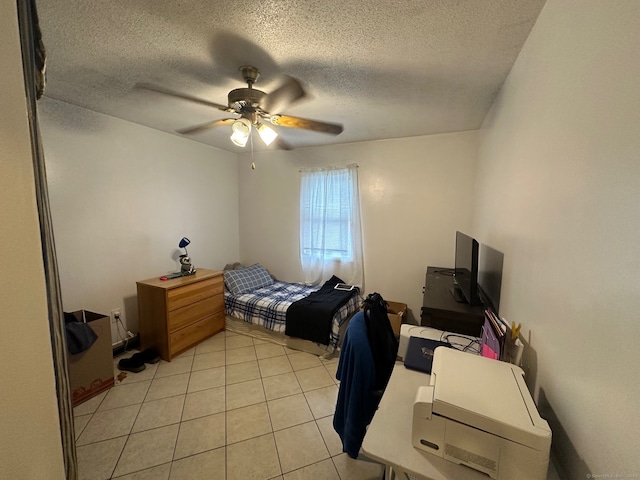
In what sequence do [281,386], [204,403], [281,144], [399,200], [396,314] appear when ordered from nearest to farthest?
[204,403] < [281,386] < [396,314] < [399,200] < [281,144]

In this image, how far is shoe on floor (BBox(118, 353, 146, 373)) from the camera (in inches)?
92.3

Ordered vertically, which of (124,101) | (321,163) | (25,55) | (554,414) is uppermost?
(124,101)

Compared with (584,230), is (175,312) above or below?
below

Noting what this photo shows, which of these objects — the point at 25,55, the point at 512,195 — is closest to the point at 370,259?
the point at 512,195

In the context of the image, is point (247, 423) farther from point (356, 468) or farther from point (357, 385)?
point (357, 385)

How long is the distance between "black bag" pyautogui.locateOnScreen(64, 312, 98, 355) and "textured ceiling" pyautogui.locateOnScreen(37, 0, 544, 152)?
5.92ft

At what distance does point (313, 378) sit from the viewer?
2.32m

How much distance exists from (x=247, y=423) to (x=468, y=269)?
1957 millimetres

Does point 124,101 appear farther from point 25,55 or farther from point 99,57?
point 25,55

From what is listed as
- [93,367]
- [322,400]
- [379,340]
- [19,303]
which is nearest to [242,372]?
[322,400]

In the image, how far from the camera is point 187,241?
3.09 m

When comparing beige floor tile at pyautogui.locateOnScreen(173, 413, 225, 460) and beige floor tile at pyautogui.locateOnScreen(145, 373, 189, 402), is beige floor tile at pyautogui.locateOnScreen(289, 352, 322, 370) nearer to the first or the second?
beige floor tile at pyautogui.locateOnScreen(173, 413, 225, 460)

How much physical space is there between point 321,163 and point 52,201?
2.80 m

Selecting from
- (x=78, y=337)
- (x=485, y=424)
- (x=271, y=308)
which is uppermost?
(x=485, y=424)
